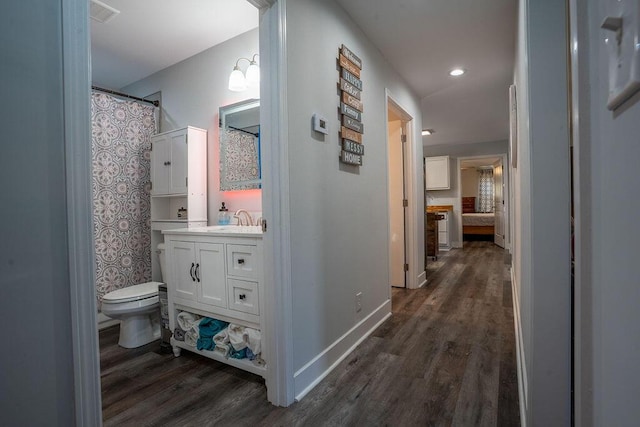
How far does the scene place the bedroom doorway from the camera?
6.85 meters

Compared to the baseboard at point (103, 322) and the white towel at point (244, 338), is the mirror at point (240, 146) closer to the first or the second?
the white towel at point (244, 338)

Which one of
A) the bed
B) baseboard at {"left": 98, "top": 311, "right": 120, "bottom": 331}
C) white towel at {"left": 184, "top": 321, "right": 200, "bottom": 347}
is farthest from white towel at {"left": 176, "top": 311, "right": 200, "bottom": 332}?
the bed

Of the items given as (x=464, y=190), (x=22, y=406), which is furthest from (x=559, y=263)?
(x=464, y=190)

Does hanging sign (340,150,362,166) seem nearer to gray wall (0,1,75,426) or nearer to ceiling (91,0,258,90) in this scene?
ceiling (91,0,258,90)

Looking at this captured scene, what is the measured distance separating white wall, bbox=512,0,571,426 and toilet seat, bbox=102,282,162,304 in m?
2.37

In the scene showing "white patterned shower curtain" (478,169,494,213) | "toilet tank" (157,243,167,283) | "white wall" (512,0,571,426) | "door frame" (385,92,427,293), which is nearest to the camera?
"white wall" (512,0,571,426)

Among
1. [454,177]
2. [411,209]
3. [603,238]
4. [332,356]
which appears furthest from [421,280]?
[454,177]

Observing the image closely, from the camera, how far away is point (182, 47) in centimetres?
275

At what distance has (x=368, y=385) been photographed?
67.7 inches

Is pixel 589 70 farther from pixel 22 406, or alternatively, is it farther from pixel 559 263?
pixel 22 406

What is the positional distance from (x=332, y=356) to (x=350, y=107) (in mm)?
1686

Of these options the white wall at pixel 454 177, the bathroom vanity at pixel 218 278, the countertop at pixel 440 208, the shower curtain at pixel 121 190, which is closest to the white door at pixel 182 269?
the bathroom vanity at pixel 218 278

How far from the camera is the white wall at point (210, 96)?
2.55 metres

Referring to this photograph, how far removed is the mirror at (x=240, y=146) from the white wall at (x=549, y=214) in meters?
1.82
